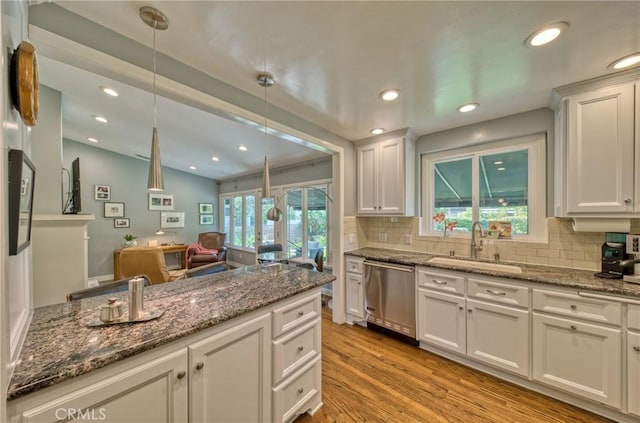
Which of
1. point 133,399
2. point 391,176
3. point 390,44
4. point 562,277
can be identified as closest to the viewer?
point 133,399

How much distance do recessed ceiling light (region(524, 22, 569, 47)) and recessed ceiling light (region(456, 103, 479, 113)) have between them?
810mm

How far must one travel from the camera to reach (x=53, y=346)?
3.04 feet

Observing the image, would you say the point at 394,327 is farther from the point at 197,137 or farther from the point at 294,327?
the point at 197,137

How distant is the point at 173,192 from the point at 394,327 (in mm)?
6258

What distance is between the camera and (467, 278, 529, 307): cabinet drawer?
1979 millimetres

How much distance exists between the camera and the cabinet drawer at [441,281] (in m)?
2.31

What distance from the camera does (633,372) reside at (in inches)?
63.1

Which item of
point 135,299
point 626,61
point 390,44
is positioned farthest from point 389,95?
point 135,299

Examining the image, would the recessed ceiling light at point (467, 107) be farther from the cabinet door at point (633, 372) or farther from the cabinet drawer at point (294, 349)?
the cabinet drawer at point (294, 349)

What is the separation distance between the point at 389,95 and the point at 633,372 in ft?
8.37

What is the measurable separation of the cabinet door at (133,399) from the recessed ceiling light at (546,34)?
2440mm

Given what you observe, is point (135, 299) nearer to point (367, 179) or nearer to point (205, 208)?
point (367, 179)

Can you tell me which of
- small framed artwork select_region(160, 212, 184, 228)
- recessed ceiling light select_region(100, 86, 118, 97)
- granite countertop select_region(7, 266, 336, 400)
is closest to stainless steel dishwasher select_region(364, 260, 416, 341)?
granite countertop select_region(7, 266, 336, 400)

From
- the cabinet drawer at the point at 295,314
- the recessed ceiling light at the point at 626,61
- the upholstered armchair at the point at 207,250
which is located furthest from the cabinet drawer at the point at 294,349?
the upholstered armchair at the point at 207,250
